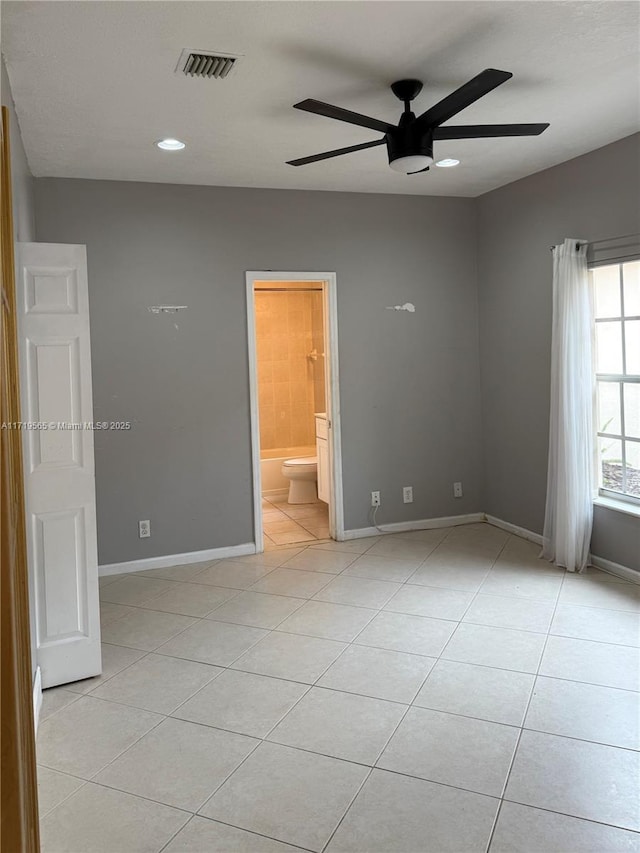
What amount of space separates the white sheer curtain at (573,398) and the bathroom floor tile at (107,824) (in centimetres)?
311

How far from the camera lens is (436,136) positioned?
9.64 feet

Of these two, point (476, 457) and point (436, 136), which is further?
point (476, 457)

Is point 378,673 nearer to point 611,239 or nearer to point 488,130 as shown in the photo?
point 488,130

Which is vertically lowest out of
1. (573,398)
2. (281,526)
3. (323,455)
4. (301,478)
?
(281,526)

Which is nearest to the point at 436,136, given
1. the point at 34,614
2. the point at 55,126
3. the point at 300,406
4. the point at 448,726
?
the point at 55,126

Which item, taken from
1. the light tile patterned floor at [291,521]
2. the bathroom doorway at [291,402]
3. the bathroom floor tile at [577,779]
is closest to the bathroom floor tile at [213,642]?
the bathroom floor tile at [577,779]

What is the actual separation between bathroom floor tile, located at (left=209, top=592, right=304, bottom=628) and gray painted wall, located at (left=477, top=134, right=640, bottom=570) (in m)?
2.11

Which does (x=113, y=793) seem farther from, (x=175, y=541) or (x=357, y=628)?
(x=175, y=541)

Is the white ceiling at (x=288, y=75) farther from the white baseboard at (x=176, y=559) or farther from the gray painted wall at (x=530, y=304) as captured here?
the white baseboard at (x=176, y=559)

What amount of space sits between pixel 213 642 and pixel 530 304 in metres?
3.26

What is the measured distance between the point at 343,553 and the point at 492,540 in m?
1.16

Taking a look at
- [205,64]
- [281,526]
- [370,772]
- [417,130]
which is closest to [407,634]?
[370,772]

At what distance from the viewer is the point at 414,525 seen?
5527mm

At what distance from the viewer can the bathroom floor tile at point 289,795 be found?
2.06 m
